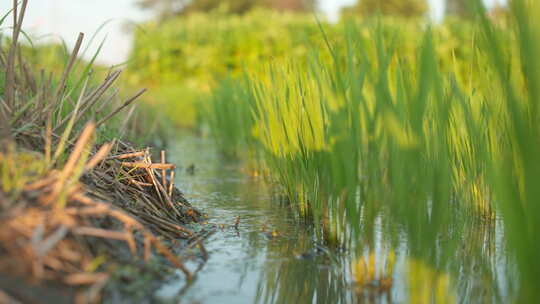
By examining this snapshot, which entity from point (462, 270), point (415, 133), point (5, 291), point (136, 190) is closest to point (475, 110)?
point (462, 270)

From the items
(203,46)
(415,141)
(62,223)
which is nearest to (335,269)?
(415,141)

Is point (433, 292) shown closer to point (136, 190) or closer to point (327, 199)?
point (327, 199)

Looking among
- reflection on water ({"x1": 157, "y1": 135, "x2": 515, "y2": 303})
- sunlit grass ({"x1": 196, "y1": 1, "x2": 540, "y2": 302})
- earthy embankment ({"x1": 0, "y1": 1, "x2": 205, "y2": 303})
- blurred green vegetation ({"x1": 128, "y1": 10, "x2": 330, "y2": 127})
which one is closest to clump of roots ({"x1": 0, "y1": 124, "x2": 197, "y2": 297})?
earthy embankment ({"x1": 0, "y1": 1, "x2": 205, "y2": 303})

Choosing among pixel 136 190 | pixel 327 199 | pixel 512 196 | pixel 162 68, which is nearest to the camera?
pixel 512 196

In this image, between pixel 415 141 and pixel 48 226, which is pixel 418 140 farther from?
pixel 48 226

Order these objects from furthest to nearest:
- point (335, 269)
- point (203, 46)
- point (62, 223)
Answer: point (203, 46) < point (335, 269) < point (62, 223)

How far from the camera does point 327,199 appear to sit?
172 centimetres

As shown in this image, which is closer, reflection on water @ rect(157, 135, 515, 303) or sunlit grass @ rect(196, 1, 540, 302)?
sunlit grass @ rect(196, 1, 540, 302)

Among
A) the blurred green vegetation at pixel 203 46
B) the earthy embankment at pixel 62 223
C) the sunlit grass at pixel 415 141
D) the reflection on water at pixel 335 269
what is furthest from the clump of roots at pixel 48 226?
the blurred green vegetation at pixel 203 46

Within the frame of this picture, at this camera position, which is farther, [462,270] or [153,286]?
[462,270]

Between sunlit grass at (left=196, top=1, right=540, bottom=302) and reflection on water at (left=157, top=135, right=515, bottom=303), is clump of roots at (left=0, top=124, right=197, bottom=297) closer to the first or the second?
reflection on water at (left=157, top=135, right=515, bottom=303)

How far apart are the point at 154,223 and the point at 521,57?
4.04ft

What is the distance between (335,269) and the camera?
159 centimetres

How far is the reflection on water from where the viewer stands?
132cm
